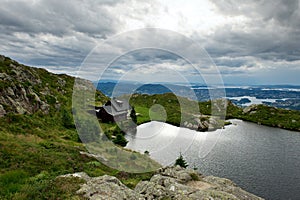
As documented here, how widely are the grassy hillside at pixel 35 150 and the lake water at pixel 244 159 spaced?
16.5 metres

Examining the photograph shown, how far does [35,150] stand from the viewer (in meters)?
27.6

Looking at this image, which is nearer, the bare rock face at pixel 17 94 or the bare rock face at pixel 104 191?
the bare rock face at pixel 104 191

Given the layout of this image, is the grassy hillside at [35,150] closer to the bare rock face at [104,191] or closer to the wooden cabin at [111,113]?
the bare rock face at [104,191]

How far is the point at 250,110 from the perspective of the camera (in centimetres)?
13700

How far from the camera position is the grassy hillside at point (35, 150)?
47.8 ft

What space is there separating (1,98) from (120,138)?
26.7 m

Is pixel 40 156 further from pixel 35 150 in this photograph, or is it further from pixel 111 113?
pixel 111 113

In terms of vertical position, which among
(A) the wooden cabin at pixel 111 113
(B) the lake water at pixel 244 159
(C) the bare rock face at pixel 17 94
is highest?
(C) the bare rock face at pixel 17 94

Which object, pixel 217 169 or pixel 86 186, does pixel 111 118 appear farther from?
pixel 86 186

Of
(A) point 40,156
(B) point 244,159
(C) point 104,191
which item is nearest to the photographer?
(C) point 104,191

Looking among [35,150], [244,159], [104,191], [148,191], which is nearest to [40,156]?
[35,150]

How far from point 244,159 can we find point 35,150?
43411mm

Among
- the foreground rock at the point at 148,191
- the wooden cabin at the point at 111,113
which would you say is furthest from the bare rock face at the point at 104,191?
the wooden cabin at the point at 111,113

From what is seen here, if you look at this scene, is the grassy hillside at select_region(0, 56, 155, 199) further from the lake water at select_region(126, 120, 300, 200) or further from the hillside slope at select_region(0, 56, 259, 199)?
the lake water at select_region(126, 120, 300, 200)
